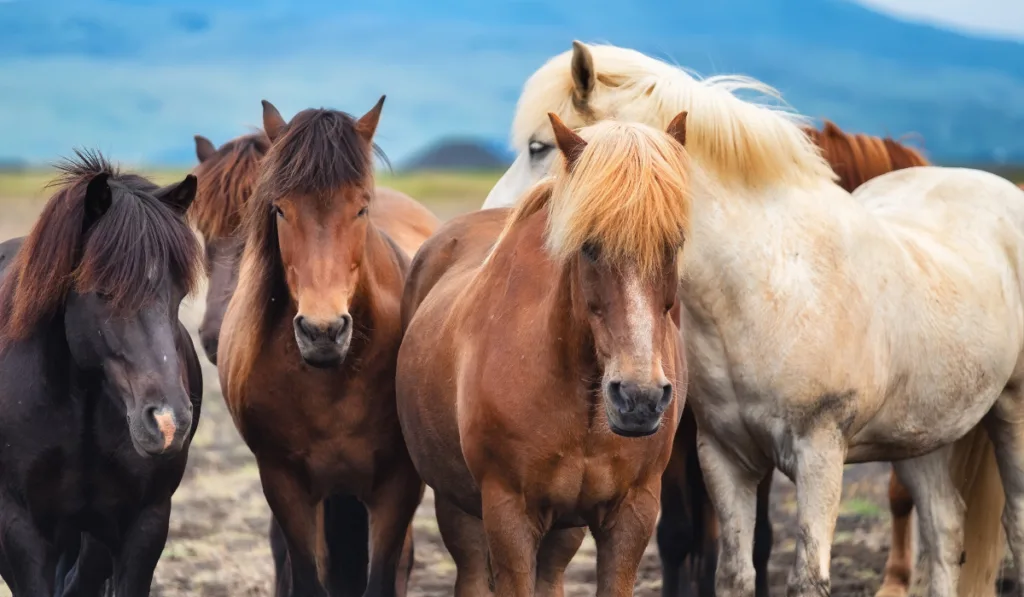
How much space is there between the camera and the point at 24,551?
14.3ft

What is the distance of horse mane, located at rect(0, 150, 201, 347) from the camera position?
4.14m

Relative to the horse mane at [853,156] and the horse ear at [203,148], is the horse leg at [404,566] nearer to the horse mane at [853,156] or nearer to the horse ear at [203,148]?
the horse ear at [203,148]

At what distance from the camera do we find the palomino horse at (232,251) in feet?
19.7

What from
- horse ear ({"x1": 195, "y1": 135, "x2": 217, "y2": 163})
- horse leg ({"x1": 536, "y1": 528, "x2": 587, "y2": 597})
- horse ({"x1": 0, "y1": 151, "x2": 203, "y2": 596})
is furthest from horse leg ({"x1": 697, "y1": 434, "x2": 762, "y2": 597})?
horse ear ({"x1": 195, "y1": 135, "x2": 217, "y2": 163})

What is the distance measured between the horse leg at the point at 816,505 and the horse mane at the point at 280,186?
1.94 metres

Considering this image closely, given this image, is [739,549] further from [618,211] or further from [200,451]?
[200,451]

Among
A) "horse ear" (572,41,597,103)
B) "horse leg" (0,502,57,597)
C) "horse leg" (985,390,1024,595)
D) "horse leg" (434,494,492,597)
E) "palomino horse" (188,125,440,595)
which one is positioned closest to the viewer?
"horse leg" (0,502,57,597)

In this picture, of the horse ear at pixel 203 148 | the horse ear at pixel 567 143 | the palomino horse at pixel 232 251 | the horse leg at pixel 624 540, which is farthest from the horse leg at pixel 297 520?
the horse ear at pixel 203 148

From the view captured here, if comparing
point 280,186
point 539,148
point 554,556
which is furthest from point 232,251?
point 554,556

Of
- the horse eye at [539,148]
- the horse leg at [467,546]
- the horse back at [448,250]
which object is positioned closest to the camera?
the horse leg at [467,546]

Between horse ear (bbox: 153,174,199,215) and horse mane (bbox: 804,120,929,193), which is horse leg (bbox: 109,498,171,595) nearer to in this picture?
horse ear (bbox: 153,174,199,215)

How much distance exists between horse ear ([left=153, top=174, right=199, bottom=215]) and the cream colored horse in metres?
1.59

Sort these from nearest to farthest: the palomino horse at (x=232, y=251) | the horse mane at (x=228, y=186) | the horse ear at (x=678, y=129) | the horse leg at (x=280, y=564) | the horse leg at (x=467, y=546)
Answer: the horse ear at (x=678, y=129), the horse leg at (x=467, y=546), the palomino horse at (x=232, y=251), the horse leg at (x=280, y=564), the horse mane at (x=228, y=186)

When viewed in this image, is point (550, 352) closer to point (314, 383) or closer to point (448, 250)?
point (314, 383)
